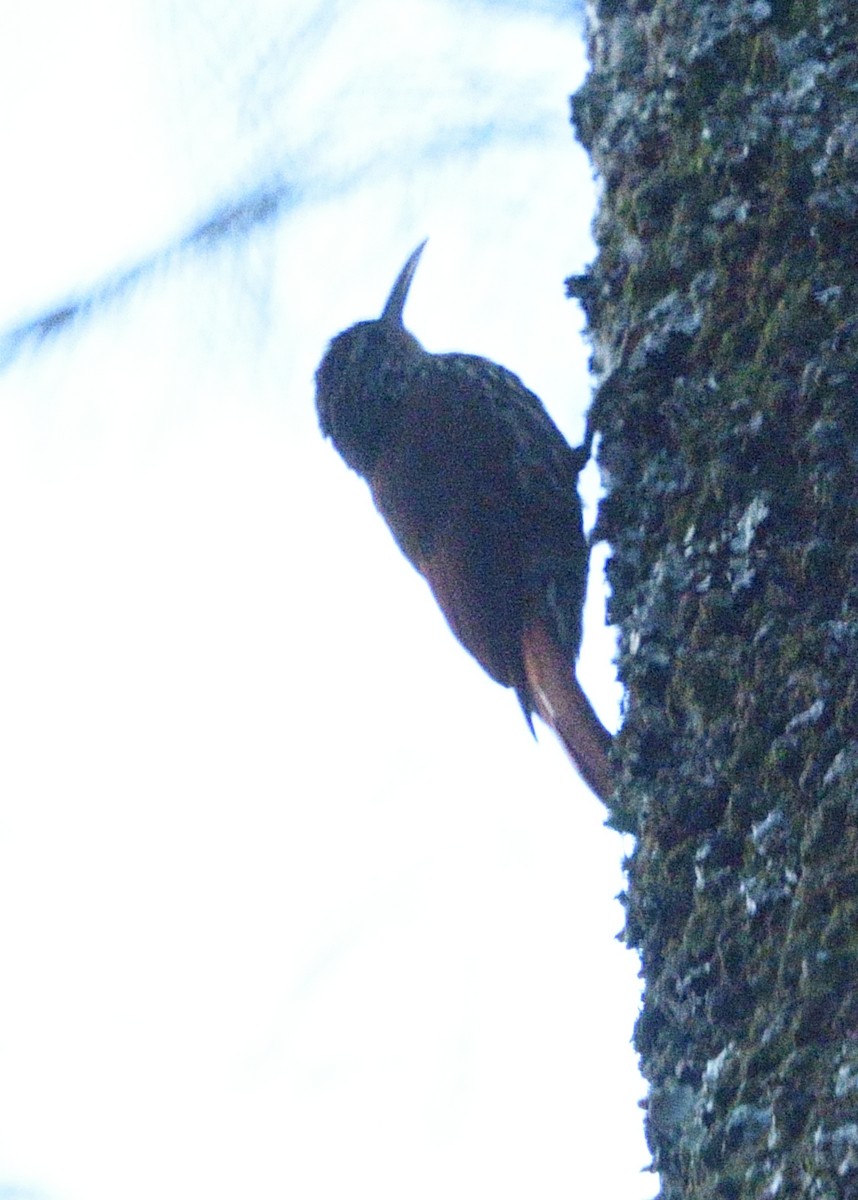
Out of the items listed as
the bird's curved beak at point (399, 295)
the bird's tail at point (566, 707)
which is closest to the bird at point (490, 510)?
the bird's tail at point (566, 707)

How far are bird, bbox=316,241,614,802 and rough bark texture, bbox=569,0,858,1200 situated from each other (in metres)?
1.14

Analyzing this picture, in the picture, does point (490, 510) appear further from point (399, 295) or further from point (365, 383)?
point (399, 295)

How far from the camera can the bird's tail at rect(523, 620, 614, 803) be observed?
275 cm

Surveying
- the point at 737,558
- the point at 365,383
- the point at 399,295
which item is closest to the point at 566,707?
the point at 365,383

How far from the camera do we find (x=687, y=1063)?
4.93 feet

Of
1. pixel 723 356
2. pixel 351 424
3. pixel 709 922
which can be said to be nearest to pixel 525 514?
pixel 351 424

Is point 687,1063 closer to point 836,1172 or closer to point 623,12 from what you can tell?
point 836,1172

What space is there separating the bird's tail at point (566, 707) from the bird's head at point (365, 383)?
2.39 ft

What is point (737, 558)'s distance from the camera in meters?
1.66

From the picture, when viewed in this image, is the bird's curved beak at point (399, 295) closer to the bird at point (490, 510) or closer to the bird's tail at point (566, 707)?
the bird at point (490, 510)

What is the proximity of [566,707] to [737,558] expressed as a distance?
4.39 ft

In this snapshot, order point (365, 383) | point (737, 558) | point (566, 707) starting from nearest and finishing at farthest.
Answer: point (737, 558) < point (566, 707) < point (365, 383)

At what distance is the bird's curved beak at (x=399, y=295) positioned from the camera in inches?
157

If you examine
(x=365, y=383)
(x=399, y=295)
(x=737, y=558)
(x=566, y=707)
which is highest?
(x=399, y=295)
